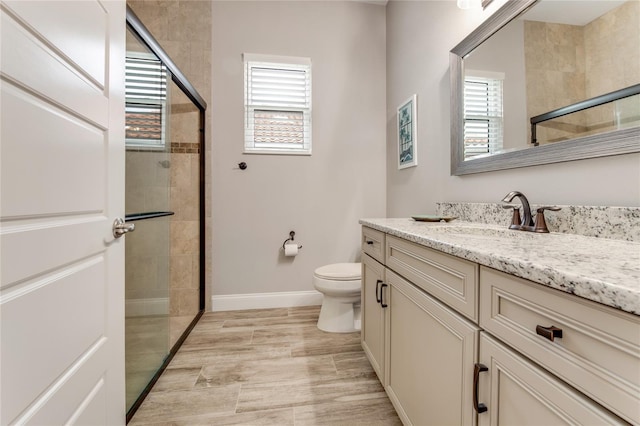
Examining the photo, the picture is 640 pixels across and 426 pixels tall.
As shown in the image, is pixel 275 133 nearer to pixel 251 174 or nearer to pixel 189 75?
pixel 251 174

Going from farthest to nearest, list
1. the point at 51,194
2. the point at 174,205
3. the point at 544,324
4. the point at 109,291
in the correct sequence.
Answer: the point at 174,205 → the point at 109,291 → the point at 51,194 → the point at 544,324

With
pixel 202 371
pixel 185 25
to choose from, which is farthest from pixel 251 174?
pixel 202 371

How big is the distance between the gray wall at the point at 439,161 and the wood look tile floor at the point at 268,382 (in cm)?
119

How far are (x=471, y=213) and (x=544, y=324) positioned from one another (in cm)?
107

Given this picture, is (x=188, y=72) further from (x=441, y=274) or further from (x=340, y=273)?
(x=441, y=274)

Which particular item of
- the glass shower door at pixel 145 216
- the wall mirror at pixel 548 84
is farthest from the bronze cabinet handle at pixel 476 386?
the glass shower door at pixel 145 216

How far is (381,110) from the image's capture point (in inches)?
105

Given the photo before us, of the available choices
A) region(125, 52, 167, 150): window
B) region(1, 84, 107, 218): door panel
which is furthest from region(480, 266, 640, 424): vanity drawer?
region(125, 52, 167, 150): window

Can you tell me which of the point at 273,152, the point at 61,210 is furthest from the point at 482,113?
the point at 61,210

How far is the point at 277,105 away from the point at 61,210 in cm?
207

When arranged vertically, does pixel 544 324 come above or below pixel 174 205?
below

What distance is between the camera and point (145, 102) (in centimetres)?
149

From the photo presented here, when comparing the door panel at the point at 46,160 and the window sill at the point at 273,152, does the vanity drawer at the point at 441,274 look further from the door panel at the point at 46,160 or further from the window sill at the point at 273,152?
the window sill at the point at 273,152

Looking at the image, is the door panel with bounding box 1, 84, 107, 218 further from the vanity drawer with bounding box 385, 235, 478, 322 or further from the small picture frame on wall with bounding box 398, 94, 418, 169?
the small picture frame on wall with bounding box 398, 94, 418, 169
